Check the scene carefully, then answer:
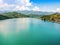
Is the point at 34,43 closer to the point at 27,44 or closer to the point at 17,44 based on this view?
the point at 27,44

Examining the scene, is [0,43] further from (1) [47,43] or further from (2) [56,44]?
(2) [56,44]

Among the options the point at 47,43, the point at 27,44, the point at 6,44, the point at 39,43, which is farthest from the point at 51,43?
the point at 6,44

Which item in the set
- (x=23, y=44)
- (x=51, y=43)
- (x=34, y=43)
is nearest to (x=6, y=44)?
(x=23, y=44)

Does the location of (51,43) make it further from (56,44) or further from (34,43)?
(34,43)

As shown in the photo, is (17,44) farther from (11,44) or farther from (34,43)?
(34,43)

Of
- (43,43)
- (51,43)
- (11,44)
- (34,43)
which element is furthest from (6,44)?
(51,43)

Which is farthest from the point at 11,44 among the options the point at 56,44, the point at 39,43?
the point at 56,44
